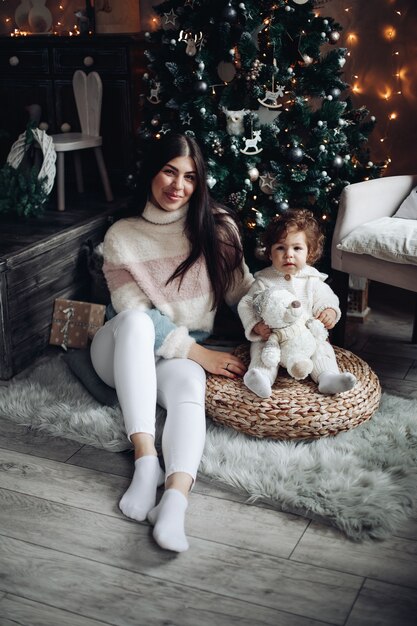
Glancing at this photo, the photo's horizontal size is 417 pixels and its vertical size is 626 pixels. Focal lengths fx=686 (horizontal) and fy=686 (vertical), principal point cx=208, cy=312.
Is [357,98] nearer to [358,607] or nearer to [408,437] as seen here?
[408,437]

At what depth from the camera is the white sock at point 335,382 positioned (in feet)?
6.19

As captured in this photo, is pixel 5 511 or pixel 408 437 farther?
pixel 408 437

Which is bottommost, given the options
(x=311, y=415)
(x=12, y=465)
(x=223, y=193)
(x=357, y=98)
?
(x=12, y=465)

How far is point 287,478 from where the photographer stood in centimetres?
178

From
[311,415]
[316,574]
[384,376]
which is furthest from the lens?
[384,376]

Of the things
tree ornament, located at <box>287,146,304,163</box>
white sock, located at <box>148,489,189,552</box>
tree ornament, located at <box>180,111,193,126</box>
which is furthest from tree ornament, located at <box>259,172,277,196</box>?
white sock, located at <box>148,489,189,552</box>

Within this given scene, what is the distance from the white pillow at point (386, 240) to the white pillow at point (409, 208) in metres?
0.06

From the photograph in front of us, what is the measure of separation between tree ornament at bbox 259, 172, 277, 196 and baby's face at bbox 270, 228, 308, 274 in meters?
0.60

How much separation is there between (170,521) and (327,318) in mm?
874

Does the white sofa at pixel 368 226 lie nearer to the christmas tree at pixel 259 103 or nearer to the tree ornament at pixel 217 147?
the christmas tree at pixel 259 103

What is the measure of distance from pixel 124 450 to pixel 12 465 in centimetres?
31

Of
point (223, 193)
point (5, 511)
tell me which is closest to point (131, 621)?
point (5, 511)

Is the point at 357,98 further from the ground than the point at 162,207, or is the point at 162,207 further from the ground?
the point at 357,98

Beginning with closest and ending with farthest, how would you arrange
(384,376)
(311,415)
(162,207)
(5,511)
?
(5,511), (311,415), (162,207), (384,376)
